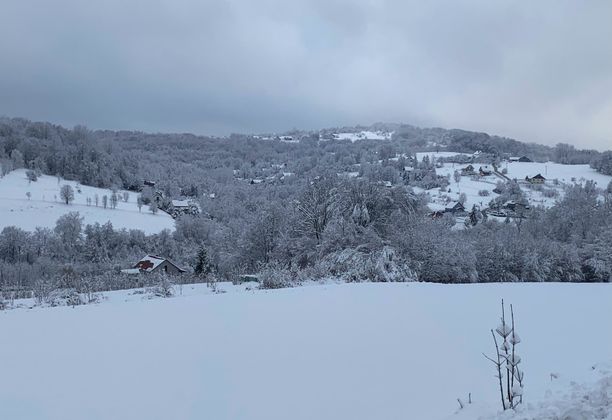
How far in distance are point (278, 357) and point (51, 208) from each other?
210 ft

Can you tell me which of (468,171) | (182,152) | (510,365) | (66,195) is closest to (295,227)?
(510,365)

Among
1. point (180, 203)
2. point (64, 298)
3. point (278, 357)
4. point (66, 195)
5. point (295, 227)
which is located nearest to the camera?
point (278, 357)

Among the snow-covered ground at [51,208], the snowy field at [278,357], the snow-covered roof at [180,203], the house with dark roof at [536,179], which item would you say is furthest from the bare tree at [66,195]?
the house with dark roof at [536,179]

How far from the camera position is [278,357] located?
5.82 meters

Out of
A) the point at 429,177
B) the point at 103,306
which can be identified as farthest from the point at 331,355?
the point at 429,177

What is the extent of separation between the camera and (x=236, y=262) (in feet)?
87.8

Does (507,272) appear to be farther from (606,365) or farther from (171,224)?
(171,224)

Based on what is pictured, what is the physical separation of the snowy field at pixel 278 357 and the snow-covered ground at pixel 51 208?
172ft

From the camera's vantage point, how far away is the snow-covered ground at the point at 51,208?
55.0m

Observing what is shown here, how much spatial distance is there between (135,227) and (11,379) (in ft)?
184

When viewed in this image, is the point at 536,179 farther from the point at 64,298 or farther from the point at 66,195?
the point at 64,298

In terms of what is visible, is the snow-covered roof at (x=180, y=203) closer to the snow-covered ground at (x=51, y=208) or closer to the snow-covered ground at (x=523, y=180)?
the snow-covered ground at (x=51, y=208)

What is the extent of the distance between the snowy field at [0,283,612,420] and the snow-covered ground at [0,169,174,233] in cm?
5255

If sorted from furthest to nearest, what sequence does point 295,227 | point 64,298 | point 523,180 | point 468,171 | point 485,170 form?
1. point 468,171
2. point 485,170
3. point 523,180
4. point 295,227
5. point 64,298
